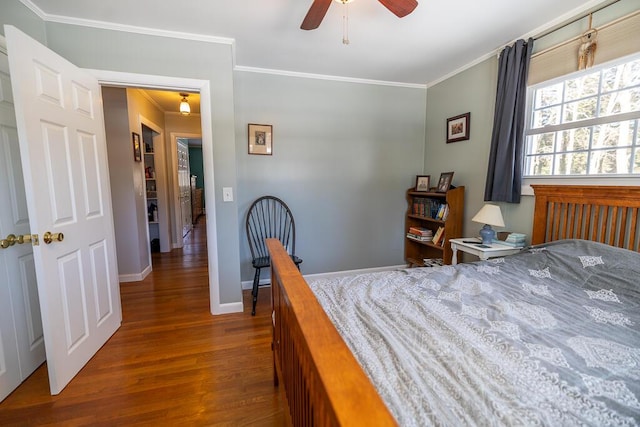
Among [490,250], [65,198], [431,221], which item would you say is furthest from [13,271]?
[431,221]

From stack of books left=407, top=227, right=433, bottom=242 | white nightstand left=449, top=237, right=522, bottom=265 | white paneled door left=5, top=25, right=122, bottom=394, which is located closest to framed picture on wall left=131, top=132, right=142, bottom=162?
white paneled door left=5, top=25, right=122, bottom=394

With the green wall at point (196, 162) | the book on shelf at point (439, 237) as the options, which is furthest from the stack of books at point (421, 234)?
the green wall at point (196, 162)

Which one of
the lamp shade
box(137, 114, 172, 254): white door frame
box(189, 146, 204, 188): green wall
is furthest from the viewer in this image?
box(189, 146, 204, 188): green wall

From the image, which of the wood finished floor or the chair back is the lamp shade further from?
the wood finished floor

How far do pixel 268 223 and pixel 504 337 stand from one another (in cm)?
248

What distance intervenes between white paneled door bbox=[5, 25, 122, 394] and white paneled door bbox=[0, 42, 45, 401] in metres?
0.24

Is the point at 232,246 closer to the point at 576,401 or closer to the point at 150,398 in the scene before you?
the point at 150,398

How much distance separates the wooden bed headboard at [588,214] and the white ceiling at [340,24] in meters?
1.23

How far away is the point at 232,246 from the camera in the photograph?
2.55 m

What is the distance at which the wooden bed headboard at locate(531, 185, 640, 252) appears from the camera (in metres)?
1.66

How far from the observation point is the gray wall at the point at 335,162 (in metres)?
3.04

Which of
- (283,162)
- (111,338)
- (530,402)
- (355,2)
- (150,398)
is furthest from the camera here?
(283,162)

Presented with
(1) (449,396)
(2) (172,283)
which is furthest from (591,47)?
(2) (172,283)

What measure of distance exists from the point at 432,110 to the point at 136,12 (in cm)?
303
